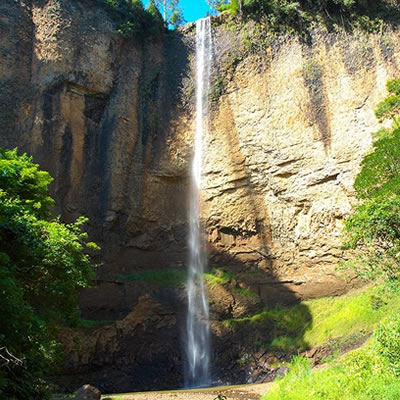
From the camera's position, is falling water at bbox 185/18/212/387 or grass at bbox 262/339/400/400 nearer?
grass at bbox 262/339/400/400

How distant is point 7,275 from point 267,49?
2079cm

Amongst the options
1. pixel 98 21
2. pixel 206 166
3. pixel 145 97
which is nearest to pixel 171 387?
pixel 206 166

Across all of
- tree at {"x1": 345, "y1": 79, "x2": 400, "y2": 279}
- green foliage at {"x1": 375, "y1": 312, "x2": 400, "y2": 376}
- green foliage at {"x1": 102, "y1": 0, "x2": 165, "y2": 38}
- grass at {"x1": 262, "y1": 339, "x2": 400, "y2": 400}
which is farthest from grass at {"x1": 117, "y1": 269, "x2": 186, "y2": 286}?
green foliage at {"x1": 375, "y1": 312, "x2": 400, "y2": 376}

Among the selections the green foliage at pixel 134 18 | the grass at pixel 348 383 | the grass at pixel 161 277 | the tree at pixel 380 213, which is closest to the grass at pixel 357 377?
the grass at pixel 348 383

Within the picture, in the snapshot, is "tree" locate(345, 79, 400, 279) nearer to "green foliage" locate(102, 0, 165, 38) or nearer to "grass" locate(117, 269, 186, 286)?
"grass" locate(117, 269, 186, 286)

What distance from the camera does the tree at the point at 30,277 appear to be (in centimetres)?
512

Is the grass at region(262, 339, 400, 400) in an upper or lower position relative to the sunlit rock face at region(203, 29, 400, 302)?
lower

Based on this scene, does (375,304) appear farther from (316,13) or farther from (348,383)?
(316,13)

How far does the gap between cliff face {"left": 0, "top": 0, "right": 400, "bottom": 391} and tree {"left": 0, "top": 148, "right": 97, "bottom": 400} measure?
330 inches

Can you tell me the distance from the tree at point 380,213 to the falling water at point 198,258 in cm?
825

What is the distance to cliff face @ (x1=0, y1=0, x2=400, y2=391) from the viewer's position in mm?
19844

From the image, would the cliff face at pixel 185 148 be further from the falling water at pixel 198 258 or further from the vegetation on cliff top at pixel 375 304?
the vegetation on cliff top at pixel 375 304

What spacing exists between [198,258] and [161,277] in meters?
2.40

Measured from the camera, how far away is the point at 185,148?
77.2ft
